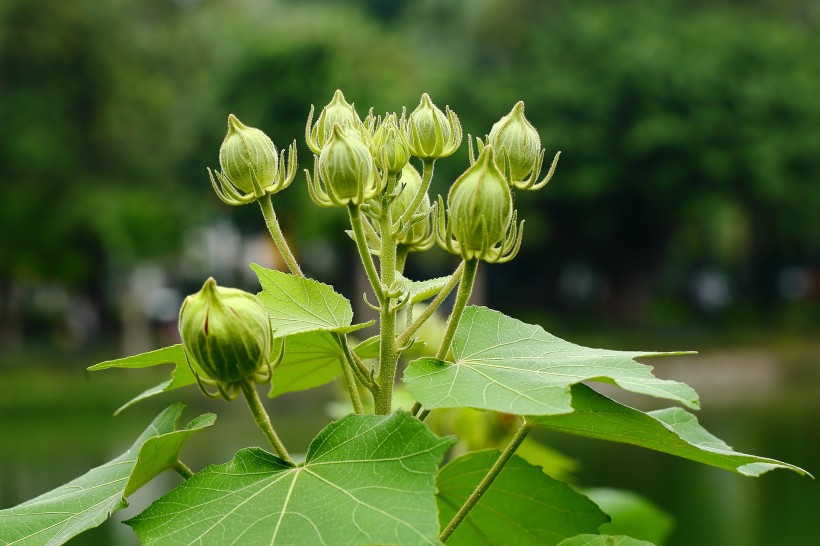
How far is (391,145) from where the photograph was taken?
920 millimetres

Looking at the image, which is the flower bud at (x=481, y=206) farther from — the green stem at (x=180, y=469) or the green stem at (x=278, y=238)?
the green stem at (x=180, y=469)

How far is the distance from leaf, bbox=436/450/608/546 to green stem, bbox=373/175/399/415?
14 cm

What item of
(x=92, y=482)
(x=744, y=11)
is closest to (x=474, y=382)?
(x=92, y=482)

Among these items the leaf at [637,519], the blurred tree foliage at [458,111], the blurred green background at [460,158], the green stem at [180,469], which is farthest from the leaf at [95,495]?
the blurred tree foliage at [458,111]

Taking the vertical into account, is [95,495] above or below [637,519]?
above

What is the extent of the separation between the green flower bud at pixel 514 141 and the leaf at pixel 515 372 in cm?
15

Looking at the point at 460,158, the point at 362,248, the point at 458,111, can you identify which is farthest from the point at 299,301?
the point at 458,111

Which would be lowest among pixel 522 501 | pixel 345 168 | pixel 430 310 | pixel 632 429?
pixel 522 501

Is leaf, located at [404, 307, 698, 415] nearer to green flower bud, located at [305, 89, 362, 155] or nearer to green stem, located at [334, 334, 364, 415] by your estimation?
green stem, located at [334, 334, 364, 415]

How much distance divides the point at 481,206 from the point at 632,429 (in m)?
0.23

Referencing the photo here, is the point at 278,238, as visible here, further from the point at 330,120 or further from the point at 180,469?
the point at 180,469

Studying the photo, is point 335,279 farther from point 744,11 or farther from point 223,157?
point 223,157

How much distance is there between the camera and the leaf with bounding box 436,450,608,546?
995 mm

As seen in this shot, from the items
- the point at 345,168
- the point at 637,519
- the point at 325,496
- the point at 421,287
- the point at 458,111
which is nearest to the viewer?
the point at 325,496
